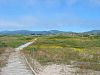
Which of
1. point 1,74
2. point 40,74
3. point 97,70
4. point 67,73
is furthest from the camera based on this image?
point 97,70

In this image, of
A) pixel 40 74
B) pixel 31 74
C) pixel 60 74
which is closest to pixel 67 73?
pixel 60 74

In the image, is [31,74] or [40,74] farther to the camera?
[40,74]

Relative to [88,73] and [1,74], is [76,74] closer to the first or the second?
[88,73]

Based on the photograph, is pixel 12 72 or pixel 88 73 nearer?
pixel 12 72

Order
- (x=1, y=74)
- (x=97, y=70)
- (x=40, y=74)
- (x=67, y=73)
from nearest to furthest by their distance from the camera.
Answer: (x=1, y=74) → (x=40, y=74) → (x=67, y=73) → (x=97, y=70)

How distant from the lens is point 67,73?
2205 cm

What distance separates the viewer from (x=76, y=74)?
21.2 metres

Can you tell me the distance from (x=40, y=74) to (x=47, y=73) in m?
1.23

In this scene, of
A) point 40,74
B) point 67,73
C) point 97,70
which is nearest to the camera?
point 40,74

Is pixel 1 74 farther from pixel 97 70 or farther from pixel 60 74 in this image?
pixel 97 70

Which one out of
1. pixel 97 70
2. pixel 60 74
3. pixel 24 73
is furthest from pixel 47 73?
pixel 97 70

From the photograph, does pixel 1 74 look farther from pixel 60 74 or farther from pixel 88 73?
pixel 88 73

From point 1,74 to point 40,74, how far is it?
8.90 ft

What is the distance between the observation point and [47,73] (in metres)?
21.7
